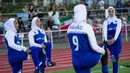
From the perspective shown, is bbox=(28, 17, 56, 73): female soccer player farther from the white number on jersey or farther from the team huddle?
the white number on jersey

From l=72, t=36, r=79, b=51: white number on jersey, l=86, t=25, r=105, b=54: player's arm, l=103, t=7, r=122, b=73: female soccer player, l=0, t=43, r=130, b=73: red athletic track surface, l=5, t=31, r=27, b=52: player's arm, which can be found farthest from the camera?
l=0, t=43, r=130, b=73: red athletic track surface

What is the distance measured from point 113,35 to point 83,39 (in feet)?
11.6

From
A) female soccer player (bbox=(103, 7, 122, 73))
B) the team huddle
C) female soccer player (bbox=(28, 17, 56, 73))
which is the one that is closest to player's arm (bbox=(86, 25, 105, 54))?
the team huddle

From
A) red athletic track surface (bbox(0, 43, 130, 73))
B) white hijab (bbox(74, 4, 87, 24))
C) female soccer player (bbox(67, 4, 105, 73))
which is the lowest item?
red athletic track surface (bbox(0, 43, 130, 73))

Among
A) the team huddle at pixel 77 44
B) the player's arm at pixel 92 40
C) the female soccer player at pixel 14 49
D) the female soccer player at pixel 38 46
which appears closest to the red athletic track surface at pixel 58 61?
the female soccer player at pixel 38 46

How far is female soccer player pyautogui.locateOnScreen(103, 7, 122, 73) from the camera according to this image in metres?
10.8

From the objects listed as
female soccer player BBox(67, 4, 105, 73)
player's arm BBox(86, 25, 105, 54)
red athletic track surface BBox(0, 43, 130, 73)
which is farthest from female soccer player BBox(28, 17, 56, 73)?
player's arm BBox(86, 25, 105, 54)

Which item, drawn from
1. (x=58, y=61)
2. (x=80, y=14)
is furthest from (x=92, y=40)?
(x=58, y=61)

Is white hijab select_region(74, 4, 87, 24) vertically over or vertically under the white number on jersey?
over

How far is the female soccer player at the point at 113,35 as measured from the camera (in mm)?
10766

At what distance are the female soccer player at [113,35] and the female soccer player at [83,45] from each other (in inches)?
122

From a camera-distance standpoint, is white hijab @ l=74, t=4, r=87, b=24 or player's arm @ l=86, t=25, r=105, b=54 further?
white hijab @ l=74, t=4, r=87, b=24

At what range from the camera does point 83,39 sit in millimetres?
7566

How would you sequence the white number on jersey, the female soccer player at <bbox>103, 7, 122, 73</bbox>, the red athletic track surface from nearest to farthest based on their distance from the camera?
1. the white number on jersey
2. the female soccer player at <bbox>103, 7, 122, 73</bbox>
3. the red athletic track surface
